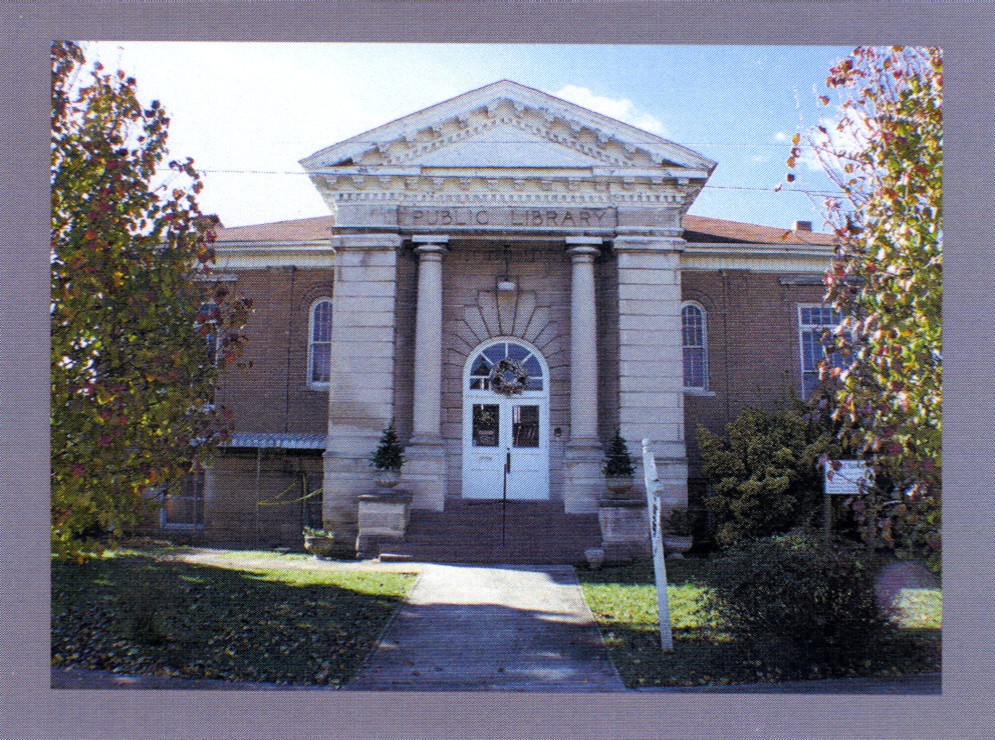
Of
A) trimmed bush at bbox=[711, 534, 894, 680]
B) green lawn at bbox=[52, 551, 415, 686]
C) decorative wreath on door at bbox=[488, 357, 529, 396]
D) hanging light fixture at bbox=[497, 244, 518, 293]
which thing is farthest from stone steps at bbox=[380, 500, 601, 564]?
trimmed bush at bbox=[711, 534, 894, 680]

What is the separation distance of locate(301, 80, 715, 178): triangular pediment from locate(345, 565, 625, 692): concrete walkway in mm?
8907

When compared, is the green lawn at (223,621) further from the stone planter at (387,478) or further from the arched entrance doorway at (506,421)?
the arched entrance doorway at (506,421)

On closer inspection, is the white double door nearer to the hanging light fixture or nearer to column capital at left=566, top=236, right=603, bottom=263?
the hanging light fixture

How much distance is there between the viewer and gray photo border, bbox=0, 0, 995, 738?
23.3 feet

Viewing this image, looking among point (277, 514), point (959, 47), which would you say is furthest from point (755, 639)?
point (277, 514)

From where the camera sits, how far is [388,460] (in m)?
14.8

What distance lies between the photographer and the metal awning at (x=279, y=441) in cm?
1742

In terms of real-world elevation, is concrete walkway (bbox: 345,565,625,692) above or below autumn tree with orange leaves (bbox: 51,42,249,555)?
below

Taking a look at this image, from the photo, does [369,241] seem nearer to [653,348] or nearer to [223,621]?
[653,348]

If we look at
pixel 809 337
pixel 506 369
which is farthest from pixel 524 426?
pixel 809 337

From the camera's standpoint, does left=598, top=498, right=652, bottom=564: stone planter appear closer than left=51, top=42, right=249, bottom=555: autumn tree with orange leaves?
No

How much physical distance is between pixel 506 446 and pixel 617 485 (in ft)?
10.0

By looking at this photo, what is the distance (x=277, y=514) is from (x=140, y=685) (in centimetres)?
998

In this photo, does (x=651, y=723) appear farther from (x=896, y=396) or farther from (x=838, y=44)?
(x=838, y=44)
